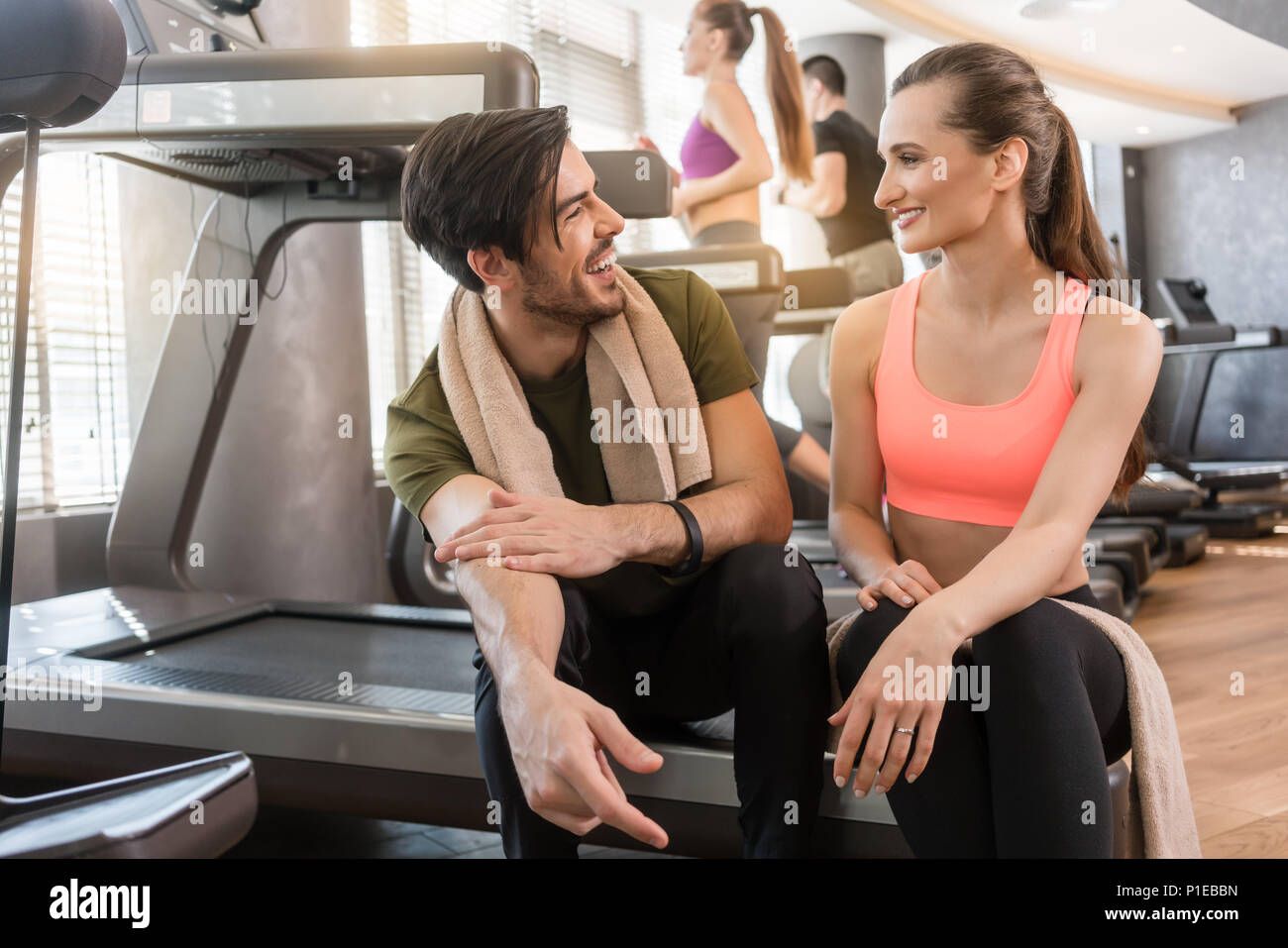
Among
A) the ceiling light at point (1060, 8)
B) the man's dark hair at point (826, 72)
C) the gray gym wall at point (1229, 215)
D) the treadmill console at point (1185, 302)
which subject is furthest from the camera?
the gray gym wall at point (1229, 215)

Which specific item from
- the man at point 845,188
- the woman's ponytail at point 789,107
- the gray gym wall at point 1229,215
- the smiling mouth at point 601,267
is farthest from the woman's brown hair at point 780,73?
the gray gym wall at point 1229,215

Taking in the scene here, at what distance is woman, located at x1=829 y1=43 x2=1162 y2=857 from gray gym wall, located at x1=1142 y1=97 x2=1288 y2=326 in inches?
320

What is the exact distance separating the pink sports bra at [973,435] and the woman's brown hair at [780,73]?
6.24ft

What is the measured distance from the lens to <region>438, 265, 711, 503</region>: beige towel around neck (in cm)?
132

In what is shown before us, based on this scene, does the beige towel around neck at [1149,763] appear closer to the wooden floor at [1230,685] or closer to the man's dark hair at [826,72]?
the wooden floor at [1230,685]

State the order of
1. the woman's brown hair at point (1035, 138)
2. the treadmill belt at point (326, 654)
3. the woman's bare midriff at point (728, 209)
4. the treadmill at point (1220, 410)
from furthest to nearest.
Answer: the treadmill at point (1220, 410) → the woman's bare midriff at point (728, 209) → the treadmill belt at point (326, 654) → the woman's brown hair at point (1035, 138)

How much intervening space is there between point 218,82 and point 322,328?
145cm

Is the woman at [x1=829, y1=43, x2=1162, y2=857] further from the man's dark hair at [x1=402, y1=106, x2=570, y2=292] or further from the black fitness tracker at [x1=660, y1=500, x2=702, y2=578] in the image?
the man's dark hair at [x1=402, y1=106, x2=570, y2=292]

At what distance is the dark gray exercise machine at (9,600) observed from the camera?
2.56ft

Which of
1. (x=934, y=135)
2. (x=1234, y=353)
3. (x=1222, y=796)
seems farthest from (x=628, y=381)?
(x=1234, y=353)

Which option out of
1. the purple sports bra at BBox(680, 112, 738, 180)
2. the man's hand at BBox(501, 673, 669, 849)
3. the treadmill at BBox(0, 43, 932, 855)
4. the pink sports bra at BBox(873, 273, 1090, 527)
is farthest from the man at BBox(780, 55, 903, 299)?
the man's hand at BBox(501, 673, 669, 849)

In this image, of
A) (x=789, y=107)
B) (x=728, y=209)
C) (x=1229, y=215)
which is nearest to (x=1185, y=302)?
(x=1229, y=215)

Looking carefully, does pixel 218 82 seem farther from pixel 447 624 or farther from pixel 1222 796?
pixel 1222 796

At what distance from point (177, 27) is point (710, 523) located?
1609 mm
